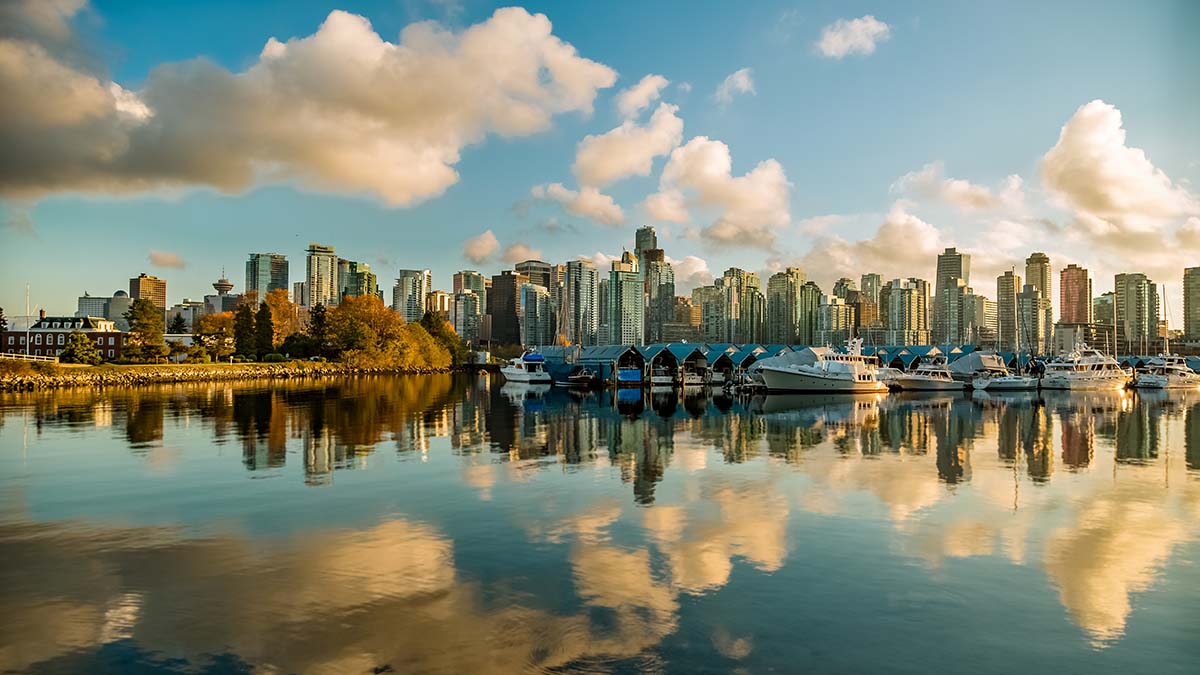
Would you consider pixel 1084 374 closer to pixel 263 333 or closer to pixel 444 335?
pixel 263 333

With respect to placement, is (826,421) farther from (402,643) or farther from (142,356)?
(142,356)

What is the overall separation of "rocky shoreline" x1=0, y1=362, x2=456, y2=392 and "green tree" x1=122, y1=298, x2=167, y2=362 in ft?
27.8

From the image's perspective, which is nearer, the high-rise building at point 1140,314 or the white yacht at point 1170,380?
the white yacht at point 1170,380

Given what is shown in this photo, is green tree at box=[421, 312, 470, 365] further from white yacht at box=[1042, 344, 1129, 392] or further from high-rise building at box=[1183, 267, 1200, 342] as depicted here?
high-rise building at box=[1183, 267, 1200, 342]

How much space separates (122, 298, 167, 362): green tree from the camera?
9481 cm

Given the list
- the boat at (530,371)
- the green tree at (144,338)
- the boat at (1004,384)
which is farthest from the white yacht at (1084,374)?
the green tree at (144,338)

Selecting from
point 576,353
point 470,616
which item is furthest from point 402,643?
point 576,353

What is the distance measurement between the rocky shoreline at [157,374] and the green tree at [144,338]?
8.46 metres

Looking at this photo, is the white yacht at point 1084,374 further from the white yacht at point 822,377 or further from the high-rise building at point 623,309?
the high-rise building at point 623,309

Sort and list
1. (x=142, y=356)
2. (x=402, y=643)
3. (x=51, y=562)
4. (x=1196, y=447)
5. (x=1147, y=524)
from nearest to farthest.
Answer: (x=402, y=643) → (x=51, y=562) → (x=1147, y=524) → (x=1196, y=447) → (x=142, y=356)

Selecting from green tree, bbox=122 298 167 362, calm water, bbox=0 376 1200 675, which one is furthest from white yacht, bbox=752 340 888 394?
green tree, bbox=122 298 167 362

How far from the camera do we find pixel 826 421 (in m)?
42.6

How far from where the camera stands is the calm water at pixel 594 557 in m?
9.92

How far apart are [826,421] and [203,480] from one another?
33.0m
